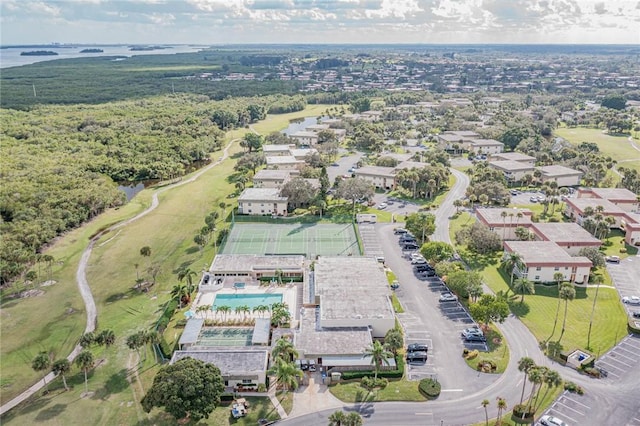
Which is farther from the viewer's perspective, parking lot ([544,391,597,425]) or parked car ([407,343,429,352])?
parked car ([407,343,429,352])

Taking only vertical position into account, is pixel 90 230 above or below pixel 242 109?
below

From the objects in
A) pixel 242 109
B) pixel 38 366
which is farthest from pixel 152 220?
pixel 242 109

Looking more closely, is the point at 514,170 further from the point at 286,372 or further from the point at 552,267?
the point at 286,372

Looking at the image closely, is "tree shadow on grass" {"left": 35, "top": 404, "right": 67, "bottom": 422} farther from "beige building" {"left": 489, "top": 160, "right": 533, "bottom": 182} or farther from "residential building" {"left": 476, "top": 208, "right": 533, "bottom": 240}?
"beige building" {"left": 489, "top": 160, "right": 533, "bottom": 182}

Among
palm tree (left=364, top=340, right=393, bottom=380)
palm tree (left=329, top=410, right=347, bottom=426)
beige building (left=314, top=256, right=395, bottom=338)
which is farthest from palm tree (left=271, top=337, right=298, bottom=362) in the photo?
palm tree (left=329, top=410, right=347, bottom=426)

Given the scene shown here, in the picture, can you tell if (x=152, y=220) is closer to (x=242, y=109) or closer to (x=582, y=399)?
(x=582, y=399)

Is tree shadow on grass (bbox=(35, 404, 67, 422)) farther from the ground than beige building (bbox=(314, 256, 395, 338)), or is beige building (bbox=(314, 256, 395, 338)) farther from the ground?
beige building (bbox=(314, 256, 395, 338))
